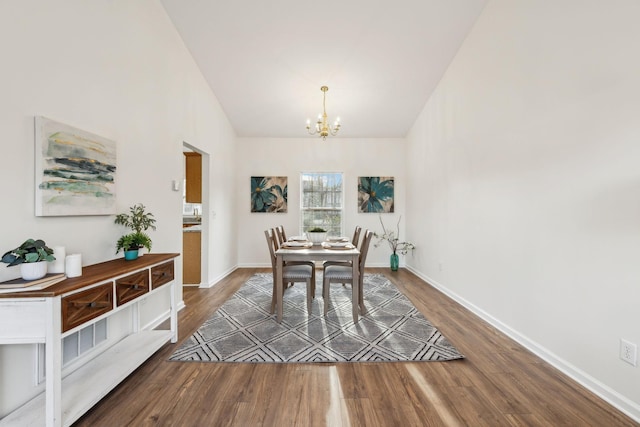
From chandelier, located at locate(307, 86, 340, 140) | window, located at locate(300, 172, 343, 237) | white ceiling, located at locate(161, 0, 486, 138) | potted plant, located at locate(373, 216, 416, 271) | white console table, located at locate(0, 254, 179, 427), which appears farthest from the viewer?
window, located at locate(300, 172, 343, 237)

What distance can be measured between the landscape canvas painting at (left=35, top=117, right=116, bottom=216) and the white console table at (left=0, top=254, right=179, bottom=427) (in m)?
0.45

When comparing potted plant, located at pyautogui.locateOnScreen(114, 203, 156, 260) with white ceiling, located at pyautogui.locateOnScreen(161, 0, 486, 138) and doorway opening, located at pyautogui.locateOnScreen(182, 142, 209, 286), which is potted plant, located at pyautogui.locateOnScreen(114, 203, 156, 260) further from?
white ceiling, located at pyautogui.locateOnScreen(161, 0, 486, 138)

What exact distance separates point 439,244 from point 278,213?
3154 millimetres

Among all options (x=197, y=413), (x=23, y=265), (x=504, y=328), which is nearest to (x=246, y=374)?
(x=197, y=413)

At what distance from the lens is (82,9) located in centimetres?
202

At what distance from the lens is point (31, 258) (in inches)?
58.5

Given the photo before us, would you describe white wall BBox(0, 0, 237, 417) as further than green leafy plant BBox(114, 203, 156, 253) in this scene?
No

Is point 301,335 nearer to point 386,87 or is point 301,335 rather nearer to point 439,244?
point 439,244

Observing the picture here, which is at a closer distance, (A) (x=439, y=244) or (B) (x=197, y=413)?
(B) (x=197, y=413)

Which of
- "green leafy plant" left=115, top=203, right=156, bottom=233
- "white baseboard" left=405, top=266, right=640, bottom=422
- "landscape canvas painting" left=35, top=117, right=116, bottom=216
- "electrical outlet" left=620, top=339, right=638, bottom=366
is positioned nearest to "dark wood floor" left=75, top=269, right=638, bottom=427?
"white baseboard" left=405, top=266, right=640, bottom=422

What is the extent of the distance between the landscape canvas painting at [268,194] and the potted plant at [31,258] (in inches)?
170

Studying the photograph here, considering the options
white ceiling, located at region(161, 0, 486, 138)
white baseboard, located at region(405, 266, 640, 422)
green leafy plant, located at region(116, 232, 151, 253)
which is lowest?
white baseboard, located at region(405, 266, 640, 422)

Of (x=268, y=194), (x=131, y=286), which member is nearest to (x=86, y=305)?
(x=131, y=286)

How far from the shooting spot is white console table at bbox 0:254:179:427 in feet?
4.51
